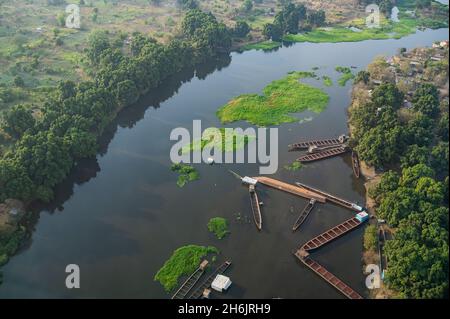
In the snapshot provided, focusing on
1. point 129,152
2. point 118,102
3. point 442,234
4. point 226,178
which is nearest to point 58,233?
point 129,152

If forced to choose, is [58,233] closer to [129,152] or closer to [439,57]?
[129,152]

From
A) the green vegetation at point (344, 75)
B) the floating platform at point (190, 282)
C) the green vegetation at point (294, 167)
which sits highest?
the green vegetation at point (344, 75)

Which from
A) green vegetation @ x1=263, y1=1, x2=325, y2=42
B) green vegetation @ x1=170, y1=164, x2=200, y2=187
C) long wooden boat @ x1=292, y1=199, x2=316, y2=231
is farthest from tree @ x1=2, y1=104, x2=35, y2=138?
green vegetation @ x1=263, y1=1, x2=325, y2=42

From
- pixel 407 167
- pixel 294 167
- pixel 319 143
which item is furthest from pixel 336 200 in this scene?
pixel 319 143

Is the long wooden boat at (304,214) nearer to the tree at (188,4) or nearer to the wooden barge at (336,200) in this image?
the wooden barge at (336,200)

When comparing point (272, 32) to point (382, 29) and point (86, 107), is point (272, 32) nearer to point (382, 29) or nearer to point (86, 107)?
point (382, 29)

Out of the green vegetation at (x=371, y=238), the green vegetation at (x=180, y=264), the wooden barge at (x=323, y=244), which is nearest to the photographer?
the wooden barge at (x=323, y=244)

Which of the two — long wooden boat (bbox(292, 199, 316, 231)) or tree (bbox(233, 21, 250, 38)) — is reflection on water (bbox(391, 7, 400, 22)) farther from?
long wooden boat (bbox(292, 199, 316, 231))

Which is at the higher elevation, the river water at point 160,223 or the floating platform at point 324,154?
the floating platform at point 324,154

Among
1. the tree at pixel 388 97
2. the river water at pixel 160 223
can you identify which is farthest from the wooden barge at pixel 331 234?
the tree at pixel 388 97
